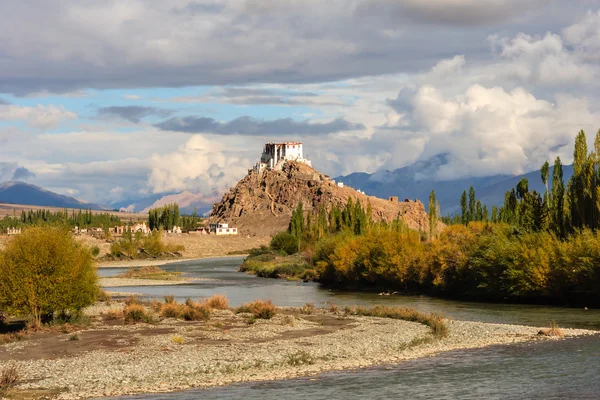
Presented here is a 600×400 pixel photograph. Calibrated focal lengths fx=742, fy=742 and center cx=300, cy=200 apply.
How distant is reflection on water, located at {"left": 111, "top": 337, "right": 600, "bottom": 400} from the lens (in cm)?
2364

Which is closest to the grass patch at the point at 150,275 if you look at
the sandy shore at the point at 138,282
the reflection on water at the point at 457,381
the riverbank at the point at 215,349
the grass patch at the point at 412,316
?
the sandy shore at the point at 138,282

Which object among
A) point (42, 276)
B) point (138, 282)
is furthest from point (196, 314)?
point (138, 282)

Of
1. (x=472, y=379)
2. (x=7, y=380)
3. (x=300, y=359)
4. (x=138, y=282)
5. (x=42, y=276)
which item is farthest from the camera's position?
(x=138, y=282)

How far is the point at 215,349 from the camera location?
32.0 meters

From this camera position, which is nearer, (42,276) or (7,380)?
(7,380)

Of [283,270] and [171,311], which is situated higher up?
[283,270]

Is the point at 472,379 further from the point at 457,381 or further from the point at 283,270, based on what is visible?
the point at 283,270

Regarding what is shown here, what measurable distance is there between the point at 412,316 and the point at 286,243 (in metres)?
89.6

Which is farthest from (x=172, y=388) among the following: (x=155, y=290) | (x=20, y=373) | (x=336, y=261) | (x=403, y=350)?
(x=336, y=261)

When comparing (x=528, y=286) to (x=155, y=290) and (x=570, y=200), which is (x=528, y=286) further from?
(x=155, y=290)

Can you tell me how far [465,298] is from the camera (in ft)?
186

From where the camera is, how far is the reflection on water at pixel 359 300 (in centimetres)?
4238

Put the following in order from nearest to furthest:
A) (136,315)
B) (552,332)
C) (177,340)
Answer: (177,340) → (552,332) → (136,315)

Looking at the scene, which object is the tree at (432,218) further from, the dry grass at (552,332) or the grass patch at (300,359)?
the grass patch at (300,359)
